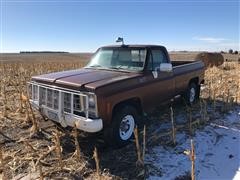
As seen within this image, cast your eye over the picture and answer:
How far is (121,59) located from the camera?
686 cm

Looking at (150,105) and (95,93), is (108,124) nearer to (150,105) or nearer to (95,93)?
(95,93)

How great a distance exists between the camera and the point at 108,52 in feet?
23.5

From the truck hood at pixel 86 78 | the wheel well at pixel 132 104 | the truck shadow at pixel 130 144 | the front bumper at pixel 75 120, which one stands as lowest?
the truck shadow at pixel 130 144

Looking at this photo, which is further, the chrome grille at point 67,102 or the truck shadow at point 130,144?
the chrome grille at point 67,102

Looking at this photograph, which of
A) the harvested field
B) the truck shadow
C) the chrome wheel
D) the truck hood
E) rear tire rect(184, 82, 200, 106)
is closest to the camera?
the harvested field

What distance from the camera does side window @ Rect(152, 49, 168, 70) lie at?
690cm

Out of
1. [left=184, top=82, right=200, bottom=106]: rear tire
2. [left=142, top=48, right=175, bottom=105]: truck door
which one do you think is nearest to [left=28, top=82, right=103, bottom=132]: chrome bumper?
[left=142, top=48, right=175, bottom=105]: truck door

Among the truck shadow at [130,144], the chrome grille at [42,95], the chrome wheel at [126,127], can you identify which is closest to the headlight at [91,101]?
the chrome wheel at [126,127]

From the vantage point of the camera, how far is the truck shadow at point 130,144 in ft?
16.2

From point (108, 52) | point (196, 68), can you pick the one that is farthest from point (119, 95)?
point (196, 68)

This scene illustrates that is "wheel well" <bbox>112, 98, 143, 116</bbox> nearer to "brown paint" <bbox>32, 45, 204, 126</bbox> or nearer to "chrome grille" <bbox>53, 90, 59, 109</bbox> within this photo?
"brown paint" <bbox>32, 45, 204, 126</bbox>

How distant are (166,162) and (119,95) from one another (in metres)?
1.43

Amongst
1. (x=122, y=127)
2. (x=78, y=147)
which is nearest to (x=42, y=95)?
(x=78, y=147)

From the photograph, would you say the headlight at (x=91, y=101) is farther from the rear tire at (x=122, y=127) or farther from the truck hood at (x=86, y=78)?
the rear tire at (x=122, y=127)
